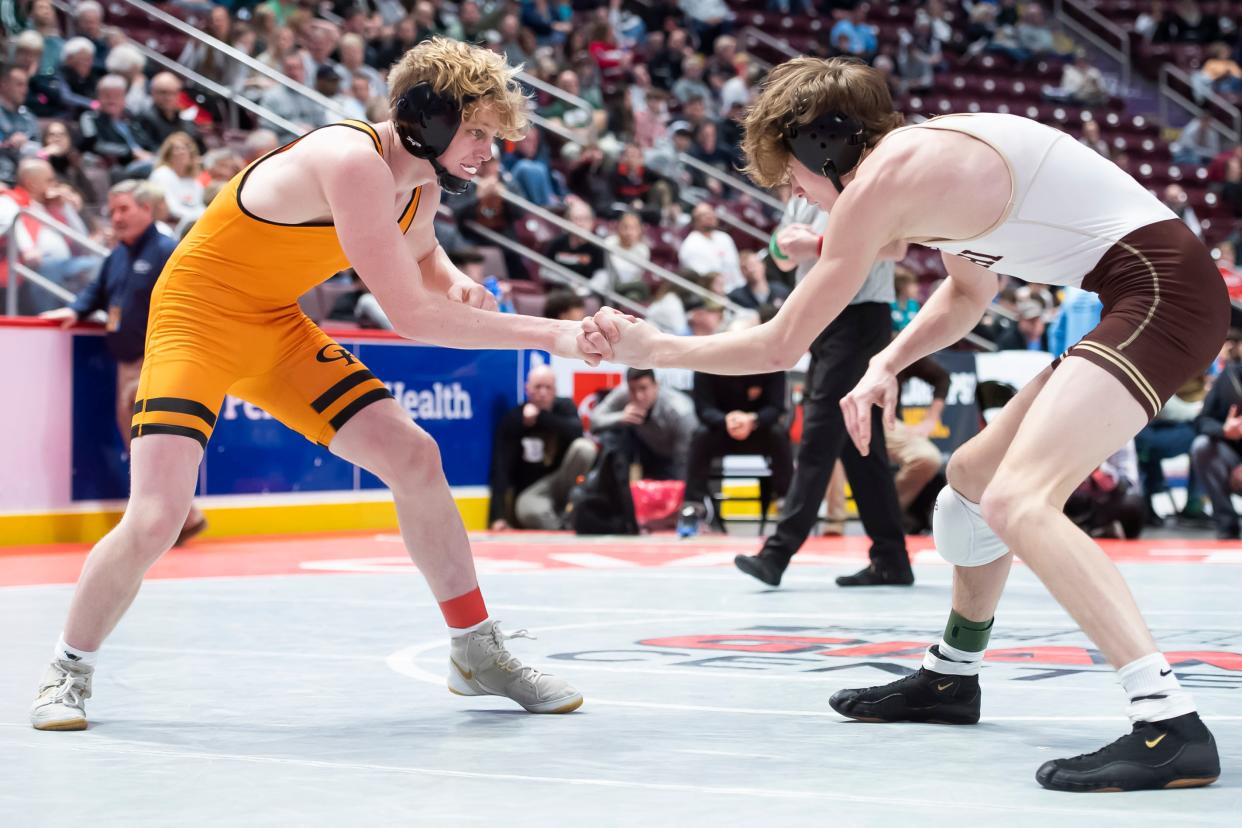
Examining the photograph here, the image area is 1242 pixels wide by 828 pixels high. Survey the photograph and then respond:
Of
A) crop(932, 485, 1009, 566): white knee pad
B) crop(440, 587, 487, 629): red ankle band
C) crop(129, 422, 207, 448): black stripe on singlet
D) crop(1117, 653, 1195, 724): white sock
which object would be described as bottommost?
crop(440, 587, 487, 629): red ankle band

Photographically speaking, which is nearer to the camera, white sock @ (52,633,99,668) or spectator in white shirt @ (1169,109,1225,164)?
white sock @ (52,633,99,668)

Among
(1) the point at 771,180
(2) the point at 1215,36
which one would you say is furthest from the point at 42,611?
(2) the point at 1215,36

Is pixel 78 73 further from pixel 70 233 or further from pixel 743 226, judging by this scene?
pixel 743 226

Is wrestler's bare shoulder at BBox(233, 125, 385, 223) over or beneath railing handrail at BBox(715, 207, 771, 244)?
over

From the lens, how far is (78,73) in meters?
12.3

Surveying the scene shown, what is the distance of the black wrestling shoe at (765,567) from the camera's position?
22.3 feet

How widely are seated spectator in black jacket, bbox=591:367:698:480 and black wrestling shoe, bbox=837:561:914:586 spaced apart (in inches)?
149

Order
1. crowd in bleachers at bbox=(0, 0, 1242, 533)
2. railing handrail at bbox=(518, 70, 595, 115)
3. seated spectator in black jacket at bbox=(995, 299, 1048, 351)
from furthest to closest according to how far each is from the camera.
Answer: railing handrail at bbox=(518, 70, 595, 115)
seated spectator in black jacket at bbox=(995, 299, 1048, 351)
crowd in bleachers at bbox=(0, 0, 1242, 533)

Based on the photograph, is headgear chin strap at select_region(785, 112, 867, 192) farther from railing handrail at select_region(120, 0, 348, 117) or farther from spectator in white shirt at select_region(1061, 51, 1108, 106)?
spectator in white shirt at select_region(1061, 51, 1108, 106)

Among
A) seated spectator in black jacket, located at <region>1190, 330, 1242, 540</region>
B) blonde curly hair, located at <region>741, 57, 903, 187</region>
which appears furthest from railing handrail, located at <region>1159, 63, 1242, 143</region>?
blonde curly hair, located at <region>741, 57, 903, 187</region>

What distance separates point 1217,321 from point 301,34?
11798mm

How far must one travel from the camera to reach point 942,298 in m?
3.84

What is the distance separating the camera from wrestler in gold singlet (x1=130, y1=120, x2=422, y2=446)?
12.6 feet

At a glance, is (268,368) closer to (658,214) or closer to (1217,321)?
(1217,321)
